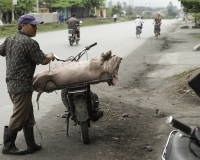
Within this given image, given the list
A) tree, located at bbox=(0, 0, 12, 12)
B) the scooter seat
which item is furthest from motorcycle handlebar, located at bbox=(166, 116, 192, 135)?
tree, located at bbox=(0, 0, 12, 12)

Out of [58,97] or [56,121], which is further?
[58,97]

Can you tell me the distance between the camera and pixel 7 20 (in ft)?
175

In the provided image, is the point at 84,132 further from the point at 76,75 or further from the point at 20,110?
the point at 20,110

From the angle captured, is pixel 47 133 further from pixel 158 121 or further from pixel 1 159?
pixel 158 121

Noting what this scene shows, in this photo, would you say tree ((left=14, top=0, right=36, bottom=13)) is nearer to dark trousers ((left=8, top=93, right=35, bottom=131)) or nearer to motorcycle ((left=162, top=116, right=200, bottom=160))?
dark trousers ((left=8, top=93, right=35, bottom=131))

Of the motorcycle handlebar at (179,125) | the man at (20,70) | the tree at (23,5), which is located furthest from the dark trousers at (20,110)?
the tree at (23,5)

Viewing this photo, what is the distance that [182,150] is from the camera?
289 centimetres

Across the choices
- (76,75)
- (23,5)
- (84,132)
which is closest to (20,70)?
(76,75)

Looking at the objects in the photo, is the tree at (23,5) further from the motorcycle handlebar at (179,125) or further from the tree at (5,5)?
the motorcycle handlebar at (179,125)

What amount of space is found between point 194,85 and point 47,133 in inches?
152

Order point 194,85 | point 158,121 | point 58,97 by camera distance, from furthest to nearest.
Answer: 1. point 58,97
2. point 158,121
3. point 194,85

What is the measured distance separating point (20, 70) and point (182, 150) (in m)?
2.95

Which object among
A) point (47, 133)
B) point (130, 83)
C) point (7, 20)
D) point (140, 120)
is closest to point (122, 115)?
point (140, 120)

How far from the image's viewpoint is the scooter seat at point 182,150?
2812 mm
